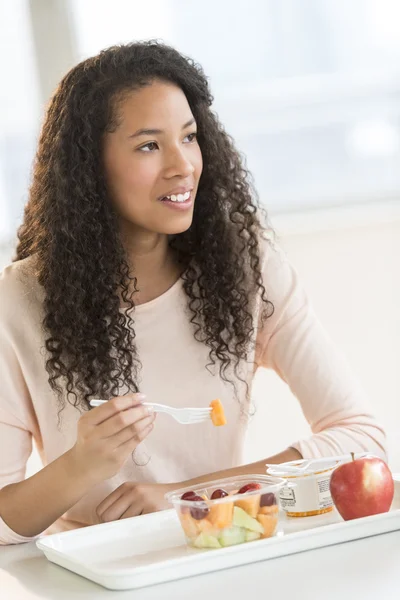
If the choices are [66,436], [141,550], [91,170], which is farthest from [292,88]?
[141,550]

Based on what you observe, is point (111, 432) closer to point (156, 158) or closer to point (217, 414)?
point (217, 414)

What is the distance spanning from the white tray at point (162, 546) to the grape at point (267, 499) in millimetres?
47

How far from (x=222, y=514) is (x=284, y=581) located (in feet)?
0.49

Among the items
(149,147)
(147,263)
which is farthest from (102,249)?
(149,147)

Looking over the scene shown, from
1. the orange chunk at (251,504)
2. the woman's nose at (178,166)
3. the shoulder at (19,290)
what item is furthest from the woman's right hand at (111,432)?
the woman's nose at (178,166)

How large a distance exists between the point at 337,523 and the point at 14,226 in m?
2.01

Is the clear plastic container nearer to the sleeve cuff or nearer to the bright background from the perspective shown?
the sleeve cuff

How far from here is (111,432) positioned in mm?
1397

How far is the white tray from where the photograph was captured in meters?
1.16

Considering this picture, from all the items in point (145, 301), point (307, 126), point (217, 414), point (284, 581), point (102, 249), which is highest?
point (307, 126)

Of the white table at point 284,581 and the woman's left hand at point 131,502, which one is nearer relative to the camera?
the white table at point 284,581

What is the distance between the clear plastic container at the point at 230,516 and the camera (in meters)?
1.23

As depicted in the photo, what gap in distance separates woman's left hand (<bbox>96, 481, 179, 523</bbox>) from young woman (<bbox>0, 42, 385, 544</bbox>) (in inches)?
4.1

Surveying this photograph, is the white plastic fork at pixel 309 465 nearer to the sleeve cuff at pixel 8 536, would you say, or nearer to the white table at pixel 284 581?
the white table at pixel 284 581
